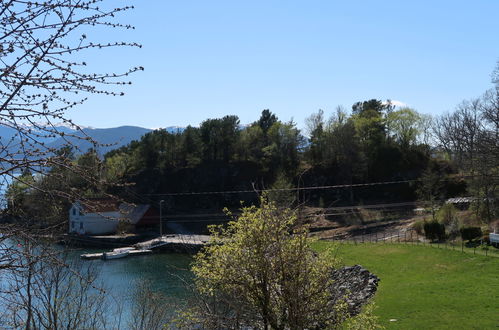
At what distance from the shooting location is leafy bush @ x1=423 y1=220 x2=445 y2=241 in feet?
Answer: 112

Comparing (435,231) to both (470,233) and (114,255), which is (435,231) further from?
(114,255)

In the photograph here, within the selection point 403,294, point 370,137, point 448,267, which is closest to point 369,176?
point 370,137

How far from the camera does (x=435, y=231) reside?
1353 inches

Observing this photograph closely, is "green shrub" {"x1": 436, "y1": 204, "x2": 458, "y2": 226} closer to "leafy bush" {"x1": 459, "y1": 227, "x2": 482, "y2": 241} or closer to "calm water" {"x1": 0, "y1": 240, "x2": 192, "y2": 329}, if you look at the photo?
"leafy bush" {"x1": 459, "y1": 227, "x2": 482, "y2": 241}

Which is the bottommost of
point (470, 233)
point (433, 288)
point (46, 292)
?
point (433, 288)

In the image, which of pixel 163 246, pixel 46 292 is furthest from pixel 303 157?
pixel 46 292

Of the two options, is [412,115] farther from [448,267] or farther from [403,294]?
[403,294]

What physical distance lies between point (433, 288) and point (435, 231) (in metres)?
14.7

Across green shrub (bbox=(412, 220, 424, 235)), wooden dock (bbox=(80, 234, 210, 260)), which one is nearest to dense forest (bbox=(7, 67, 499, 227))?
wooden dock (bbox=(80, 234, 210, 260))

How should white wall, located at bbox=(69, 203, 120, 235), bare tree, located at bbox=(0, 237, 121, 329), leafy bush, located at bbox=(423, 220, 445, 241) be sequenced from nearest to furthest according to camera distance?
bare tree, located at bbox=(0, 237, 121, 329) < leafy bush, located at bbox=(423, 220, 445, 241) < white wall, located at bbox=(69, 203, 120, 235)

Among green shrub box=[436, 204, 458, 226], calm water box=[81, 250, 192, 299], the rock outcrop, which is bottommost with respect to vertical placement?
calm water box=[81, 250, 192, 299]

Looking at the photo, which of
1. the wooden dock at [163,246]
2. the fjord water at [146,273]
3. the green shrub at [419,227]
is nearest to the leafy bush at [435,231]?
the green shrub at [419,227]

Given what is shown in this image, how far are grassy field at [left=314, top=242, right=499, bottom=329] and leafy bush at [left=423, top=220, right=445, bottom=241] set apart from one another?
12.6 ft

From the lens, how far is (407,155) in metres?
72.8
